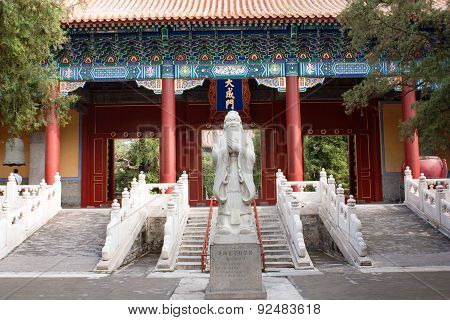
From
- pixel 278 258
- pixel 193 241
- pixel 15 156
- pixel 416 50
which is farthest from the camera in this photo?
pixel 15 156

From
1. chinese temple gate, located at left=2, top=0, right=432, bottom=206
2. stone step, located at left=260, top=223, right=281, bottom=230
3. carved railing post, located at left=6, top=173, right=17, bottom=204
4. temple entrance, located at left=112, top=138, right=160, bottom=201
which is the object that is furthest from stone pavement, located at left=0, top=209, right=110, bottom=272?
temple entrance, located at left=112, top=138, right=160, bottom=201

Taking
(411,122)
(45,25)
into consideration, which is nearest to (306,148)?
(411,122)

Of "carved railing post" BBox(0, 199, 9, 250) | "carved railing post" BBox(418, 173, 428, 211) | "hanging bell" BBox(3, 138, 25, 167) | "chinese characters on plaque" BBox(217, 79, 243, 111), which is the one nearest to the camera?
"carved railing post" BBox(0, 199, 9, 250)

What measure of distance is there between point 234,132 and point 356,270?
350 centimetres

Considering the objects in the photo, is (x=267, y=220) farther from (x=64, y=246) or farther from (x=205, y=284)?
(x=64, y=246)

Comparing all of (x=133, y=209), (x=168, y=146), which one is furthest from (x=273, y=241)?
(x=168, y=146)

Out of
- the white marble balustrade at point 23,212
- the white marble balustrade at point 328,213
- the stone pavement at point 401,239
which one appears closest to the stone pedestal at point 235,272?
the white marble balustrade at point 328,213

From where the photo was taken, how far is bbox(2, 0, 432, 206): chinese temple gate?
12648mm

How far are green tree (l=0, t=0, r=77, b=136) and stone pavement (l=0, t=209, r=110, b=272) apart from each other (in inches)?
97.7

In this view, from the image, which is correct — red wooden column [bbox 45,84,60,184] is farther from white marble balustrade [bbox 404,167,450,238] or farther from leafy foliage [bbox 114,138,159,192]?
leafy foliage [bbox 114,138,159,192]

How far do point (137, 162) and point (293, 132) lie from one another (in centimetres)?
1656

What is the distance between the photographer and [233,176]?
6.11 m

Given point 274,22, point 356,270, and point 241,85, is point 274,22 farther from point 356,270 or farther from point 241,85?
point 356,270

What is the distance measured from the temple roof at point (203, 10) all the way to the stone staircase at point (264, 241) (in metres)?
5.11
